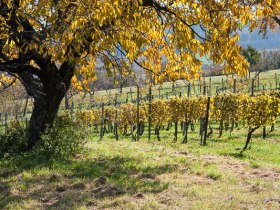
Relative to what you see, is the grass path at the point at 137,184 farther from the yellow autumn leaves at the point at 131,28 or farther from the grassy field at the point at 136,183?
the yellow autumn leaves at the point at 131,28

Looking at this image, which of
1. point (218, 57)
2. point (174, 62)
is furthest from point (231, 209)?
point (174, 62)

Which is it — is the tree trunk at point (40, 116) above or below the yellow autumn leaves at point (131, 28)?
below

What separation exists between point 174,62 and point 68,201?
16.3ft

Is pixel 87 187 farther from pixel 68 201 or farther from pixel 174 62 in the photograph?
pixel 174 62

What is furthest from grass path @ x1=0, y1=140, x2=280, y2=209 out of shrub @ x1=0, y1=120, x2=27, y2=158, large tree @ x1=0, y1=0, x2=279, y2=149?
large tree @ x1=0, y1=0, x2=279, y2=149

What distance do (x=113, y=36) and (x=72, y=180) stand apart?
4.03 metres

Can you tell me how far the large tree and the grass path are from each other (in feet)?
7.05

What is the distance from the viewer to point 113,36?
5.20 metres

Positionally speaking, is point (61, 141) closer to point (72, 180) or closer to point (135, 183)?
point (72, 180)

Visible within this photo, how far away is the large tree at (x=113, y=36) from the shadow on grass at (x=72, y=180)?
5.90 ft

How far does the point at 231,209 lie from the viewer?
19.8ft

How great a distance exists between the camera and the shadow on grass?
690 centimetres

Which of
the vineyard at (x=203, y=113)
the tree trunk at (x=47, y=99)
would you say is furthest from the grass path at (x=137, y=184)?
the vineyard at (x=203, y=113)

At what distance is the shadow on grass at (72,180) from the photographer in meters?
6.90
